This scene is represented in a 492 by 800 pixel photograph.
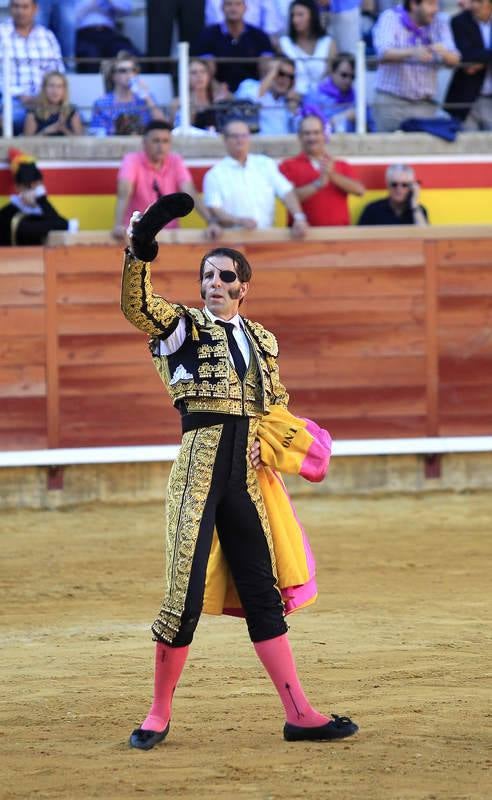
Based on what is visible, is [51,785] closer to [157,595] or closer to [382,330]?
[157,595]

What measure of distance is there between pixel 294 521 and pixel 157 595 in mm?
2669

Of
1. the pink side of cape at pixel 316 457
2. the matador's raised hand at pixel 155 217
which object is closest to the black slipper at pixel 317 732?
the pink side of cape at pixel 316 457

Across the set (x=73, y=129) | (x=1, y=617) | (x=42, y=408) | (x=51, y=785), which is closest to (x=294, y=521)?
(x=51, y=785)

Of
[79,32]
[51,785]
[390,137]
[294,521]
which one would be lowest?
[51,785]

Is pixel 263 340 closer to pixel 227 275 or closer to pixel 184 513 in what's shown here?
pixel 227 275

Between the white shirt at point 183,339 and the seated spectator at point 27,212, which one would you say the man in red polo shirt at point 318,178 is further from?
the white shirt at point 183,339

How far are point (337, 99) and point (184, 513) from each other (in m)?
6.69

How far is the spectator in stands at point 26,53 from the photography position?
991cm

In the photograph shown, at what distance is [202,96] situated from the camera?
401 inches

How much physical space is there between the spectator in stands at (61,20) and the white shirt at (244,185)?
1.78m

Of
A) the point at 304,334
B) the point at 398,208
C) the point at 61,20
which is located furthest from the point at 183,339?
the point at 61,20

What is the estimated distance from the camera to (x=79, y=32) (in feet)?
34.1

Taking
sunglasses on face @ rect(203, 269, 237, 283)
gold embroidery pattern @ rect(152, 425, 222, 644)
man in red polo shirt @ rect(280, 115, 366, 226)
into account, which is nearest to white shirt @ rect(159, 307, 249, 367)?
sunglasses on face @ rect(203, 269, 237, 283)

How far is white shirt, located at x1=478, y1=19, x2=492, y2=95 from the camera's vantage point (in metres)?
10.9
